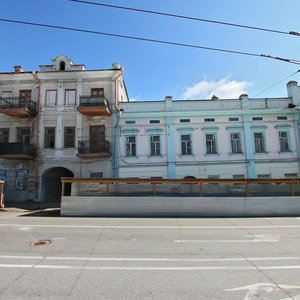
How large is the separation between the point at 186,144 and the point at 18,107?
1494cm

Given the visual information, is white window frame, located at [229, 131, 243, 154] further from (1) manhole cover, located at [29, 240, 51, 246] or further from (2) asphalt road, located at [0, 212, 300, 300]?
(1) manhole cover, located at [29, 240, 51, 246]

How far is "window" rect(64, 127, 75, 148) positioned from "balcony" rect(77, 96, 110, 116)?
1.95 meters

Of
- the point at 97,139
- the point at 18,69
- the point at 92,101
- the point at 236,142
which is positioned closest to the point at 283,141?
the point at 236,142

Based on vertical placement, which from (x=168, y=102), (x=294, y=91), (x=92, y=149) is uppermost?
(x=294, y=91)

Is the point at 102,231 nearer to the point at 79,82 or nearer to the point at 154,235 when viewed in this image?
the point at 154,235

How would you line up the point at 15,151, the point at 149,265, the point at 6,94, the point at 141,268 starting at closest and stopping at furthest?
the point at 141,268 → the point at 149,265 → the point at 15,151 → the point at 6,94

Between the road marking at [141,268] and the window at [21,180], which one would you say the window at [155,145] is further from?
the road marking at [141,268]

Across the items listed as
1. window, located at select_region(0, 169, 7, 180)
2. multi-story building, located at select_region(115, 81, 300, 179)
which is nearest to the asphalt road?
multi-story building, located at select_region(115, 81, 300, 179)

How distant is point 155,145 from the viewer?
78.6 feet

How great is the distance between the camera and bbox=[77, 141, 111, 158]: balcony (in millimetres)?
22562

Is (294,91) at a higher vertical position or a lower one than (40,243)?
higher

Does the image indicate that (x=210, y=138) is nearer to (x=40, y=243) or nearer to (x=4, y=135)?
(x=4, y=135)

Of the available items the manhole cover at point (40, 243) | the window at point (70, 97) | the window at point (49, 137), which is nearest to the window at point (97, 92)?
the window at point (70, 97)

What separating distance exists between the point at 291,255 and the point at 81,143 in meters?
19.0
